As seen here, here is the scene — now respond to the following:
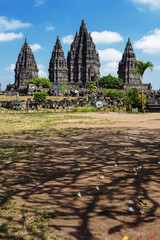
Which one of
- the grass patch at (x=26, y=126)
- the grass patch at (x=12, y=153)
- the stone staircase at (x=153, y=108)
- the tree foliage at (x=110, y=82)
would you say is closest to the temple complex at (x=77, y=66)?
the tree foliage at (x=110, y=82)

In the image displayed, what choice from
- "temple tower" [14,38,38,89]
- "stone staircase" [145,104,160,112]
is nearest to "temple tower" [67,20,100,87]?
"temple tower" [14,38,38,89]

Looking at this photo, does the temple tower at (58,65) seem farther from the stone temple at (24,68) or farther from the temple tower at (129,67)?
the temple tower at (129,67)

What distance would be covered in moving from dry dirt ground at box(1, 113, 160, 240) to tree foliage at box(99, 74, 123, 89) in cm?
8158

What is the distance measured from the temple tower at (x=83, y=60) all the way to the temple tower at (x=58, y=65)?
4.06 metres

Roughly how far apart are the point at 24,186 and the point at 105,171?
4.63 ft

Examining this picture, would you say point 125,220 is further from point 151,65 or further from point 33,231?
point 151,65

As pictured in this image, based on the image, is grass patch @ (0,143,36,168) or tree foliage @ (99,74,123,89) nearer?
grass patch @ (0,143,36,168)

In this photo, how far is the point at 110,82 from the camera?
84.3 meters

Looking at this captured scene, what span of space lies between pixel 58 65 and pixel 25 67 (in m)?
14.5

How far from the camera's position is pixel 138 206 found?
2.44m

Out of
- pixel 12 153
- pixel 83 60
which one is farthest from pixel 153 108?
pixel 83 60

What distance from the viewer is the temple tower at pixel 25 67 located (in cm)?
8800

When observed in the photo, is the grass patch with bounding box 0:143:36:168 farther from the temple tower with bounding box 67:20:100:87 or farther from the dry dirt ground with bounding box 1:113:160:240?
the temple tower with bounding box 67:20:100:87

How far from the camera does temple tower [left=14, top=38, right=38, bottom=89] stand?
88000 millimetres
